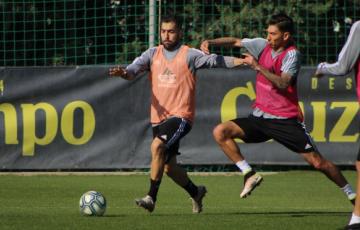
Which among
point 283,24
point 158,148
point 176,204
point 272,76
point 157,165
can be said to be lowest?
point 176,204

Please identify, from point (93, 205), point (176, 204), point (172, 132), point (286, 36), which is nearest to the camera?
point (93, 205)

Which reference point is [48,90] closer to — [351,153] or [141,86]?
[141,86]

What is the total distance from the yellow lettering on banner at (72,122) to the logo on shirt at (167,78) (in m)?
6.17

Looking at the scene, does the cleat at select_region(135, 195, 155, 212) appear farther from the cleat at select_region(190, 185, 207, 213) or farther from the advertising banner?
the advertising banner

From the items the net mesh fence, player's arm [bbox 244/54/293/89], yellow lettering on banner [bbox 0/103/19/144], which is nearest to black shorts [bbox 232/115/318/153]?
player's arm [bbox 244/54/293/89]

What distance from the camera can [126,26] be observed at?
64.7 feet

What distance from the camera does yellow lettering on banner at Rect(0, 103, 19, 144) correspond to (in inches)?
698

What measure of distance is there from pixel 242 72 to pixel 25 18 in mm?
4520

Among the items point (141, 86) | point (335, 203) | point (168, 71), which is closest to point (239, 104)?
point (141, 86)

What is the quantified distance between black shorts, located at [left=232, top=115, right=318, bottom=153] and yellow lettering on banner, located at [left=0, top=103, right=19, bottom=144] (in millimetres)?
7174

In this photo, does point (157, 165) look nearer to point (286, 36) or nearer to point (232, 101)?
point (286, 36)

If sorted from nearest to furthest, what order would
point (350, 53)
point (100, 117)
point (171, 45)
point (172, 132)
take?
point (350, 53) → point (172, 132) → point (171, 45) → point (100, 117)

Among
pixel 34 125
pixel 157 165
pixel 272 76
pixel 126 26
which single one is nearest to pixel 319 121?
pixel 126 26

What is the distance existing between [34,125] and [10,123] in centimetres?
40
